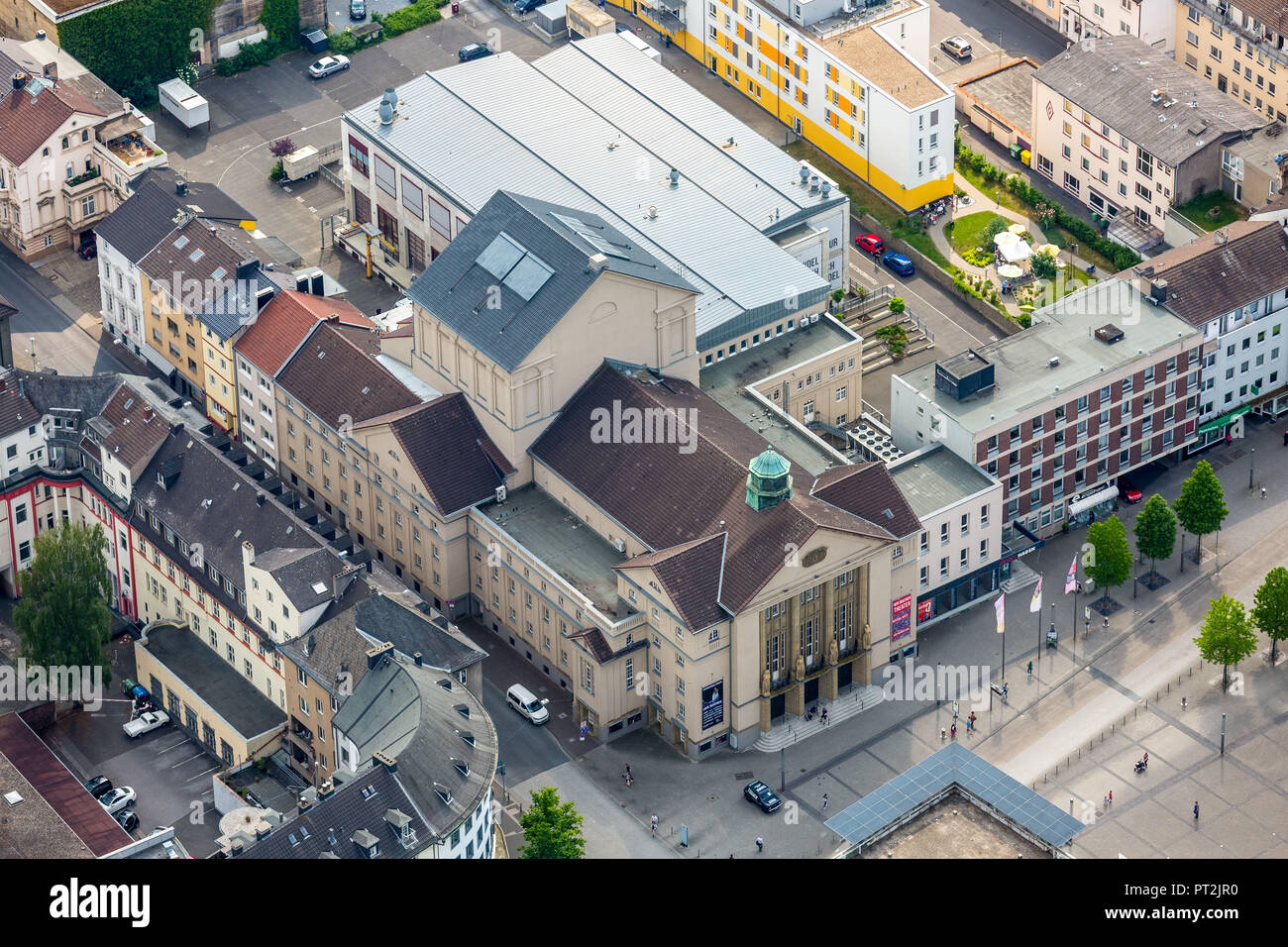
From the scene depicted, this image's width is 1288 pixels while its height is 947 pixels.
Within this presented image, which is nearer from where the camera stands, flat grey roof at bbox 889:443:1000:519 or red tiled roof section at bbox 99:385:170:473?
red tiled roof section at bbox 99:385:170:473

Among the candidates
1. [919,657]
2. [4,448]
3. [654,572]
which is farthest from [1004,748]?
[4,448]

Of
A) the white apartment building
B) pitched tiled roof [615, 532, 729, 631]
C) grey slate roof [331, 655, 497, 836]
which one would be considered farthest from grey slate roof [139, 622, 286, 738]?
the white apartment building

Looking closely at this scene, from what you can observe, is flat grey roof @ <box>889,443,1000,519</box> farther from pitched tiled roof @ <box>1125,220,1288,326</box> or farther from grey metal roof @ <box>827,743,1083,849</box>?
grey metal roof @ <box>827,743,1083,849</box>

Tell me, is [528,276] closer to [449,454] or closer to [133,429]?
[449,454]

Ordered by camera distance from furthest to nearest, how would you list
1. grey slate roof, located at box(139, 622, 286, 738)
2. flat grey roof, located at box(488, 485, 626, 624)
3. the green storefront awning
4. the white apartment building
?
the green storefront awning < the white apartment building < flat grey roof, located at box(488, 485, 626, 624) < grey slate roof, located at box(139, 622, 286, 738)

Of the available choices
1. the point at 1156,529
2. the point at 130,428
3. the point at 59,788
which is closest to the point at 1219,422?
the point at 1156,529

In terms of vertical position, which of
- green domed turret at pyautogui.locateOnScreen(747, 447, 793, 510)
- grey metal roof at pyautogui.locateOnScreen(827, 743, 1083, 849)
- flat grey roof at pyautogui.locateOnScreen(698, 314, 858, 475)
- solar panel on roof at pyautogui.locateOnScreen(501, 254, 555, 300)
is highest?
solar panel on roof at pyautogui.locateOnScreen(501, 254, 555, 300)

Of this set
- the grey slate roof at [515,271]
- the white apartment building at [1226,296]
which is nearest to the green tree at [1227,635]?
the white apartment building at [1226,296]

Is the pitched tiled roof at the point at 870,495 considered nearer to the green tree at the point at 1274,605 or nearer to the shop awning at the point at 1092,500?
the shop awning at the point at 1092,500
